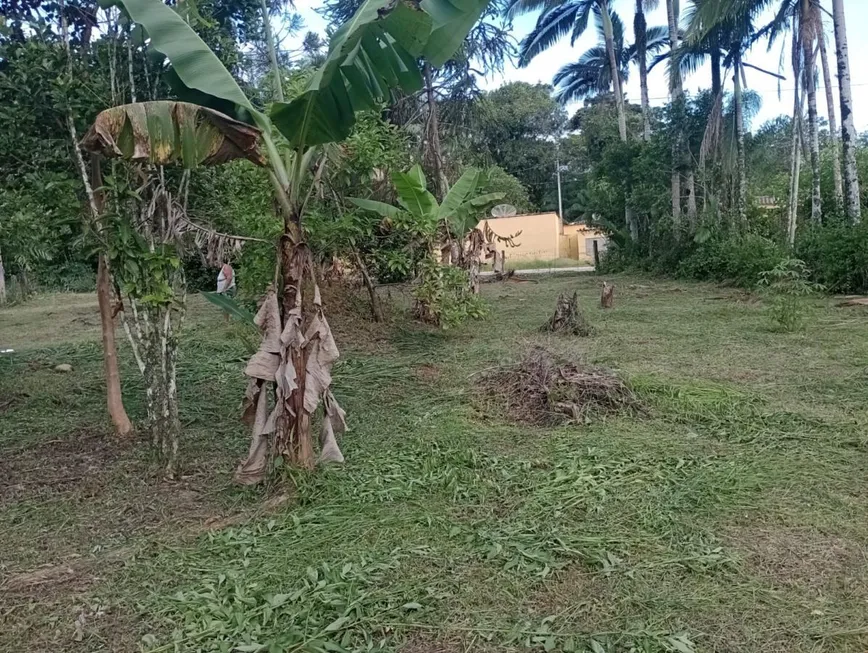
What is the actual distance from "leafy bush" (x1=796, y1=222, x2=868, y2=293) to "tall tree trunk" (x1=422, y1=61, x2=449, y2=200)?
774 cm

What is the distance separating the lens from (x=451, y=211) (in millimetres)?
9664

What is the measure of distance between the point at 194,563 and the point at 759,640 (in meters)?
2.40

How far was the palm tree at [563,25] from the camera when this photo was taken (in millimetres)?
23172

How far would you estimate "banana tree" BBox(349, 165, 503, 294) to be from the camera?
866cm

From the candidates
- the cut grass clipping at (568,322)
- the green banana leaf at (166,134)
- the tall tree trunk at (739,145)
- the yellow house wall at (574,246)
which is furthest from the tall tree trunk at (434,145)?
the yellow house wall at (574,246)

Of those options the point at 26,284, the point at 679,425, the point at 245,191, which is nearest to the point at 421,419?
the point at 679,425

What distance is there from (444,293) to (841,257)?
8.71 metres

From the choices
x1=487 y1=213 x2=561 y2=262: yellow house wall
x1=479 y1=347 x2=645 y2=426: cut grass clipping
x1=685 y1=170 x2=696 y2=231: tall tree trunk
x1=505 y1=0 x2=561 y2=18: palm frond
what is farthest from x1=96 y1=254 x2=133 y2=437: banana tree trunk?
x1=487 y1=213 x2=561 y2=262: yellow house wall

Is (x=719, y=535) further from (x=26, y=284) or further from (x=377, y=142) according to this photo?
(x=26, y=284)

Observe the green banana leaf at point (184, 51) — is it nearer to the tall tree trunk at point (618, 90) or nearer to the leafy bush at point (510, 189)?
the tall tree trunk at point (618, 90)

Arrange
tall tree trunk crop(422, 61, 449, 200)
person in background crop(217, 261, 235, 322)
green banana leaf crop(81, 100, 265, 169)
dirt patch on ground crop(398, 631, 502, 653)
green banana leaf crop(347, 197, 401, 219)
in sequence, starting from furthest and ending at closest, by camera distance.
→ tall tree trunk crop(422, 61, 449, 200), person in background crop(217, 261, 235, 322), green banana leaf crop(347, 197, 401, 219), green banana leaf crop(81, 100, 265, 169), dirt patch on ground crop(398, 631, 502, 653)

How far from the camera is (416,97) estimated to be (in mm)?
14656

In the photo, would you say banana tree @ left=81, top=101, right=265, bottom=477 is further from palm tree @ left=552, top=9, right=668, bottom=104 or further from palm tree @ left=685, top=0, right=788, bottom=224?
palm tree @ left=552, top=9, right=668, bottom=104

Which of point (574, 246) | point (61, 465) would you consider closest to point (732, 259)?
point (61, 465)
